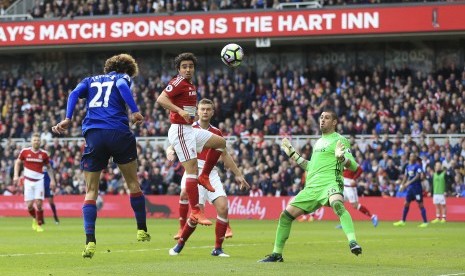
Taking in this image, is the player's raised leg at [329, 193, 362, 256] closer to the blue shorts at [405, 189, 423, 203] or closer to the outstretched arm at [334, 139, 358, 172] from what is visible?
the outstretched arm at [334, 139, 358, 172]

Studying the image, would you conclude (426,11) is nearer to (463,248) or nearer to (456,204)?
(456,204)

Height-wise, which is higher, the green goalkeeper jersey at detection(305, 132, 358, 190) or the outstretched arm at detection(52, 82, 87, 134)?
the outstretched arm at detection(52, 82, 87, 134)

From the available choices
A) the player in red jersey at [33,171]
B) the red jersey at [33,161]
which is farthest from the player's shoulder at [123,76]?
the red jersey at [33,161]

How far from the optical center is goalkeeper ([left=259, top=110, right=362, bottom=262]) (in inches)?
557

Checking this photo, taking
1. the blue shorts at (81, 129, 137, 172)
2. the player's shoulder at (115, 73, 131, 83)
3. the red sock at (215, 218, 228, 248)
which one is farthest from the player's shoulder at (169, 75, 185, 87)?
the red sock at (215, 218, 228, 248)

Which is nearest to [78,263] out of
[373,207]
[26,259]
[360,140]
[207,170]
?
[26,259]

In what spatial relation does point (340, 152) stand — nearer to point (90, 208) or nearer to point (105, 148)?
point (105, 148)

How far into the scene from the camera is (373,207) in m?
35.5

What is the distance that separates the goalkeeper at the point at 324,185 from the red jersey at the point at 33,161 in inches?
587

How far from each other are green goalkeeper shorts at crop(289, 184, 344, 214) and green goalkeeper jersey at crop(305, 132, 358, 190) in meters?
0.08

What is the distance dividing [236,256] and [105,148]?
2.97 meters

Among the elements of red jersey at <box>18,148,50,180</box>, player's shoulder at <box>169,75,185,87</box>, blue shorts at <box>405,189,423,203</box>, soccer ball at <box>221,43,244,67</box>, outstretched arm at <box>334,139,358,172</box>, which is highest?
soccer ball at <box>221,43,244,67</box>

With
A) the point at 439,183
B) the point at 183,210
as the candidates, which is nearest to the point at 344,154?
the point at 183,210

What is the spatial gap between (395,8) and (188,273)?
30986 mm
